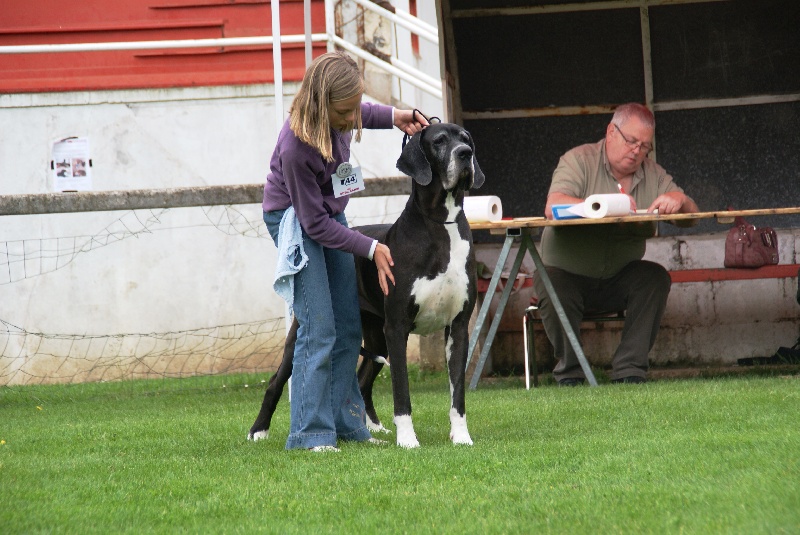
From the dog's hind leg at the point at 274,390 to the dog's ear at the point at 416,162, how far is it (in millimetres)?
825

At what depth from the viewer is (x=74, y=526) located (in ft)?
9.87

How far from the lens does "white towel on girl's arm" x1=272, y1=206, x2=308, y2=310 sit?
168 inches

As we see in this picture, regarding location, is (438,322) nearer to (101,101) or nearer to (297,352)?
(297,352)

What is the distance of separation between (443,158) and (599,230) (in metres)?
2.74

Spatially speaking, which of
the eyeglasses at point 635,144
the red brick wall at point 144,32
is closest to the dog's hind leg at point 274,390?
the eyeglasses at point 635,144

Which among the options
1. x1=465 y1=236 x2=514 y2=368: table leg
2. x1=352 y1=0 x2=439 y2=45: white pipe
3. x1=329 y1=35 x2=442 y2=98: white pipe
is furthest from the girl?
x1=329 y1=35 x2=442 y2=98: white pipe

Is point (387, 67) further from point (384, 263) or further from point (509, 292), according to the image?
point (384, 263)

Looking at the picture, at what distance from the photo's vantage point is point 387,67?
8789 mm

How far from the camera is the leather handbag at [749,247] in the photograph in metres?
6.81

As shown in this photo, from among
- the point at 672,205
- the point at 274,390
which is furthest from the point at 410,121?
the point at 672,205

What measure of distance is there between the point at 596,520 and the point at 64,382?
22.8 feet

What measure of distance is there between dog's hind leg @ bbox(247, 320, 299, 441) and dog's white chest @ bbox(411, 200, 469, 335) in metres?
0.59

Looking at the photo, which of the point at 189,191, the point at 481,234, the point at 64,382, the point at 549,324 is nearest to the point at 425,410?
the point at 549,324

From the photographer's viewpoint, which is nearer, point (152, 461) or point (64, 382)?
point (152, 461)
